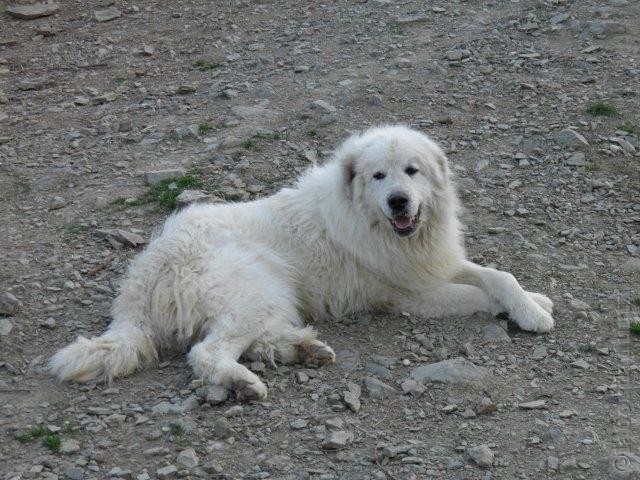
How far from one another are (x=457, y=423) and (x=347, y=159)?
2294 mm

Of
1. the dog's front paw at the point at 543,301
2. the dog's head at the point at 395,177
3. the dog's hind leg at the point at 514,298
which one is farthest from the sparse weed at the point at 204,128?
the dog's front paw at the point at 543,301

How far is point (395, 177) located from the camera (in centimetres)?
640

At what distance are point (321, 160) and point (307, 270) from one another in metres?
2.32

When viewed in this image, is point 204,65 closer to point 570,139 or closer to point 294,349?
point 570,139

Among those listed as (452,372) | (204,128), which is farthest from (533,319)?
(204,128)

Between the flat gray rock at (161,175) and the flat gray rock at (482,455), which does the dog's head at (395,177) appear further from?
the flat gray rock at (161,175)

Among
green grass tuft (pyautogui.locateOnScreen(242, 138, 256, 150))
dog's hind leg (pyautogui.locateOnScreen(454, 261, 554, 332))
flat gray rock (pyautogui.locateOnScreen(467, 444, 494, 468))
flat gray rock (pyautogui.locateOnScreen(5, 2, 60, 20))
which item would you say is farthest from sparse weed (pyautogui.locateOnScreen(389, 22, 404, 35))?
flat gray rock (pyautogui.locateOnScreen(467, 444, 494, 468))

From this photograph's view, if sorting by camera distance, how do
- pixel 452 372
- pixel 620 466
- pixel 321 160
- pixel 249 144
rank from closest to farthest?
1. pixel 620 466
2. pixel 452 372
3. pixel 321 160
4. pixel 249 144

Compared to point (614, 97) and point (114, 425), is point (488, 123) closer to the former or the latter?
point (614, 97)

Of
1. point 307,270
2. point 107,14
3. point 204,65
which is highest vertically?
point 107,14

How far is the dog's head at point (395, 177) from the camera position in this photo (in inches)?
249

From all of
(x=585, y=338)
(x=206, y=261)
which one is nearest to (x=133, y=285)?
(x=206, y=261)

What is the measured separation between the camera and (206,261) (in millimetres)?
6168

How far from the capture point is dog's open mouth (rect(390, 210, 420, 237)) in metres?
6.38
